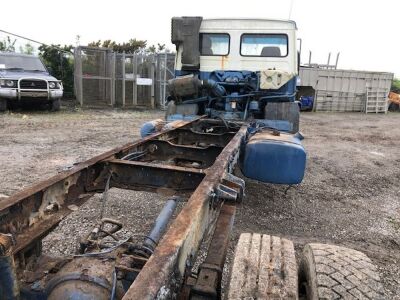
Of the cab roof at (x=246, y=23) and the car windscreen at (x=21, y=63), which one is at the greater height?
the cab roof at (x=246, y=23)

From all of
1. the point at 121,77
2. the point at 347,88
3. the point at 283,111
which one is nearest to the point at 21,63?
the point at 121,77

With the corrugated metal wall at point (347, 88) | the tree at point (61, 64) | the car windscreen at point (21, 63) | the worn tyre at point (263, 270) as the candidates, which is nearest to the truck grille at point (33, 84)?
the car windscreen at point (21, 63)

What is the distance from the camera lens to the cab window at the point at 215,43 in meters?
6.72

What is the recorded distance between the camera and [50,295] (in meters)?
1.71

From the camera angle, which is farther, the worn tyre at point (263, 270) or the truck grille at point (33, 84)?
the truck grille at point (33, 84)

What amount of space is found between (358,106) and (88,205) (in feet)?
68.7

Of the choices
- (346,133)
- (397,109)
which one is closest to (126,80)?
(346,133)

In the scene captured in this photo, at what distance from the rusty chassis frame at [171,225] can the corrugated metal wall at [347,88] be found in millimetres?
19182

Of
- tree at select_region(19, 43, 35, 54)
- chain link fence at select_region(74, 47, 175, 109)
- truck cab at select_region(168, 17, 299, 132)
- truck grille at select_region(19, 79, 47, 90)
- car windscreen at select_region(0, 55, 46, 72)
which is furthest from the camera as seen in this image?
tree at select_region(19, 43, 35, 54)

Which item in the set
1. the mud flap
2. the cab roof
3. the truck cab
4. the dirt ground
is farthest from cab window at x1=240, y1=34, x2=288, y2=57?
the dirt ground

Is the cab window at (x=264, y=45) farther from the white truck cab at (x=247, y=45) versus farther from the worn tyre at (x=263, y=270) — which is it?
the worn tyre at (x=263, y=270)

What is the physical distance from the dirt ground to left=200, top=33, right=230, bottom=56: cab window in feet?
7.98

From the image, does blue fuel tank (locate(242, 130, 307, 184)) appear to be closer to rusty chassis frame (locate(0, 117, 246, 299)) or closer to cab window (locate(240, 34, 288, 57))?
rusty chassis frame (locate(0, 117, 246, 299))

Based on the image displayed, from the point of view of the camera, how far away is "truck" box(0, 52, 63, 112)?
12.9 metres
